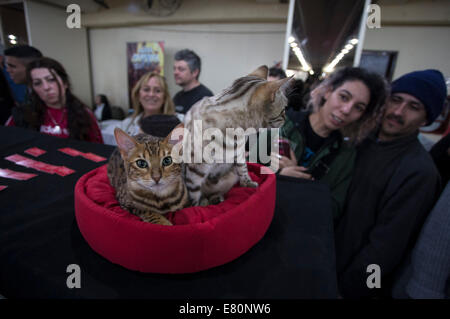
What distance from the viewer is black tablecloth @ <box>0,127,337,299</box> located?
0.45m

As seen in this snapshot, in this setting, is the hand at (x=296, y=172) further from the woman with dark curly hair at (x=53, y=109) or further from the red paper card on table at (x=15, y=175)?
the woman with dark curly hair at (x=53, y=109)

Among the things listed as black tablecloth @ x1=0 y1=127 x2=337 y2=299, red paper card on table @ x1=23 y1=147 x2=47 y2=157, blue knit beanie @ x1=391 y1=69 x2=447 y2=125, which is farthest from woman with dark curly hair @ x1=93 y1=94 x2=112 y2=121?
blue knit beanie @ x1=391 y1=69 x2=447 y2=125

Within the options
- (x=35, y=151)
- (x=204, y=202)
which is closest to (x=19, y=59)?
(x=35, y=151)

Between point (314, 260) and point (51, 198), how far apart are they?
2.90 feet

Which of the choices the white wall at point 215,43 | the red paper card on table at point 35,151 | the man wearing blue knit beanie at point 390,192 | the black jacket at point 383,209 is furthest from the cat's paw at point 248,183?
the white wall at point 215,43

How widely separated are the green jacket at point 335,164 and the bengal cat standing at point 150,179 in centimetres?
73

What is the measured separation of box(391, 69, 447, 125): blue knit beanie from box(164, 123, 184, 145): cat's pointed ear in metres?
1.07

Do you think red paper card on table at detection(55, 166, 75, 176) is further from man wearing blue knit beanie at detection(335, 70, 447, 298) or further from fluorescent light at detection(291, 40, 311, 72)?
man wearing blue knit beanie at detection(335, 70, 447, 298)

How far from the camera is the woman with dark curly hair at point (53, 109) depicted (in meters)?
1.26

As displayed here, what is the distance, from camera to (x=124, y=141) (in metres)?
0.51

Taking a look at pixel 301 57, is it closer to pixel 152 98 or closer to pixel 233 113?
pixel 233 113

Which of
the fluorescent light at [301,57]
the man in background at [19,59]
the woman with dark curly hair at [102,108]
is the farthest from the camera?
the woman with dark curly hair at [102,108]

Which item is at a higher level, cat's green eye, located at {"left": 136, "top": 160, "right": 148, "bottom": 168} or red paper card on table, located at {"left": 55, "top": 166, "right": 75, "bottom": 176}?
cat's green eye, located at {"left": 136, "top": 160, "right": 148, "bottom": 168}

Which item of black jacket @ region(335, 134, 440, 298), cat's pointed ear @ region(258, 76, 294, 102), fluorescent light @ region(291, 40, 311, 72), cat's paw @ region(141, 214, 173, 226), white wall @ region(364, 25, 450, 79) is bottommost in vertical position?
black jacket @ region(335, 134, 440, 298)
